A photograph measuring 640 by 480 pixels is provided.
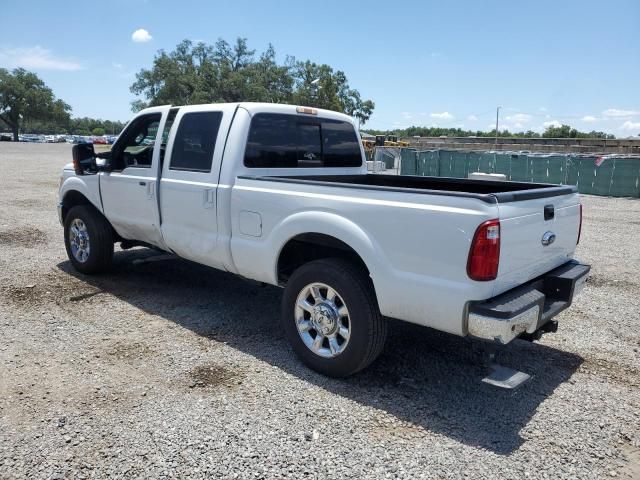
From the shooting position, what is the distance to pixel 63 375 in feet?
12.2

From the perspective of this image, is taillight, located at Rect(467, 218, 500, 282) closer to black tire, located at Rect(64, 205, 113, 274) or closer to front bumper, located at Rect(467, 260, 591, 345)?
front bumper, located at Rect(467, 260, 591, 345)

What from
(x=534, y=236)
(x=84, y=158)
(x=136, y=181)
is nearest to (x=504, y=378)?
(x=534, y=236)

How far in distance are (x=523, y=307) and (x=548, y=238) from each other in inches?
27.9

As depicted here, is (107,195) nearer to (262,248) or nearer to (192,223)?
(192,223)

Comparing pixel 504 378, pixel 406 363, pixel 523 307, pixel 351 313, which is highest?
pixel 523 307

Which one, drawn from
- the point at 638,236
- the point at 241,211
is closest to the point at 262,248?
the point at 241,211

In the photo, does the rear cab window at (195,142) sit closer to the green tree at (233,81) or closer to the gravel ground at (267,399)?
the gravel ground at (267,399)

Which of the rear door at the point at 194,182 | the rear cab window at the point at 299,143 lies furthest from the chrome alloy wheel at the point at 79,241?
the rear cab window at the point at 299,143

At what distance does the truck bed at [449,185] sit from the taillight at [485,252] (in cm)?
17

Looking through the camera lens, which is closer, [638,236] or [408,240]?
[408,240]

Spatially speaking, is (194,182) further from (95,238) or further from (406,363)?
(406,363)

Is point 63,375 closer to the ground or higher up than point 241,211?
closer to the ground

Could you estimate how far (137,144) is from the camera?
5.57 meters

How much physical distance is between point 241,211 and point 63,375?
1.82m
